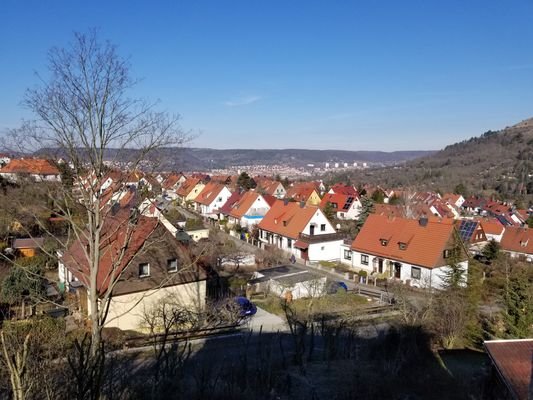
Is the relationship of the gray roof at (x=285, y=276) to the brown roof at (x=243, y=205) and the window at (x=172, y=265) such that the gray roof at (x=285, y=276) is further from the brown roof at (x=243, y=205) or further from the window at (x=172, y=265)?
the brown roof at (x=243, y=205)

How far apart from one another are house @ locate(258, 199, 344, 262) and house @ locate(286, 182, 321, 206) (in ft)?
85.6

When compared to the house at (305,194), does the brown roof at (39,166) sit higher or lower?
higher

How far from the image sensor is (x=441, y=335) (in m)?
20.6

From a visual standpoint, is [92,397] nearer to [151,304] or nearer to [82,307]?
[151,304]

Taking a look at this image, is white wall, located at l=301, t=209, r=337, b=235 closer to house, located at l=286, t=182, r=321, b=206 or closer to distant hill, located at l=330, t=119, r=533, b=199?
house, located at l=286, t=182, r=321, b=206

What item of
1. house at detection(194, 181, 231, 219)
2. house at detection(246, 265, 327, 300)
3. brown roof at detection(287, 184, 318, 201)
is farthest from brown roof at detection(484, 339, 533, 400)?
brown roof at detection(287, 184, 318, 201)

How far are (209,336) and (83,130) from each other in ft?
36.7

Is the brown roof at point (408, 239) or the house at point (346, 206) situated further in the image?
the house at point (346, 206)

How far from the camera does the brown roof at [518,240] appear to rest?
48.5 meters

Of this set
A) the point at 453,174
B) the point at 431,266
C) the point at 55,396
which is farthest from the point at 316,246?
the point at 453,174

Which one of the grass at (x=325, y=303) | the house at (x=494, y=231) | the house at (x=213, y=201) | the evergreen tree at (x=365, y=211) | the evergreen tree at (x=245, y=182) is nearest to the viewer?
the grass at (x=325, y=303)

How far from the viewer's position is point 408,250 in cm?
3347

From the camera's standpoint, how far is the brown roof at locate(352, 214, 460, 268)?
31.9 metres

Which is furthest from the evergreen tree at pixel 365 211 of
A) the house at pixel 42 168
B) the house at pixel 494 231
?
the house at pixel 42 168
